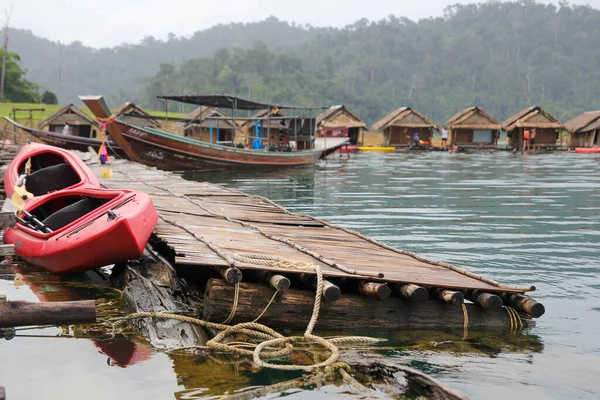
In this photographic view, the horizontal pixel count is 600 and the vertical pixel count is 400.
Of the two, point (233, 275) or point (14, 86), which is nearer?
point (233, 275)

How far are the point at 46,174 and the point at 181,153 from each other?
1506 centimetres

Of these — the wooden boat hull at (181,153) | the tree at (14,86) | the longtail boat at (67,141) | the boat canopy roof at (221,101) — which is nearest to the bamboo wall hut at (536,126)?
the wooden boat hull at (181,153)

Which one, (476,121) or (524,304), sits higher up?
(476,121)

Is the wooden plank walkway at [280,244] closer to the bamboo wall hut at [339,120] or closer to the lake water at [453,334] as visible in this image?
the lake water at [453,334]

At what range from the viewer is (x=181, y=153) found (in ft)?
87.6

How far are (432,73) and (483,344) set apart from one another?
339 feet

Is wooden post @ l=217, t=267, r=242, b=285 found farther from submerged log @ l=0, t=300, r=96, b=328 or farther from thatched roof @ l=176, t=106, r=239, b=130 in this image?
thatched roof @ l=176, t=106, r=239, b=130

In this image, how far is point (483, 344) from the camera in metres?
6.24

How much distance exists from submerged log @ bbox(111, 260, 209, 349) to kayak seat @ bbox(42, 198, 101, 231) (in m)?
1.39

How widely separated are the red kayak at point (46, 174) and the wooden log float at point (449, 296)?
632cm

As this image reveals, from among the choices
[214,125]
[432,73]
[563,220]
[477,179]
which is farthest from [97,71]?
[563,220]

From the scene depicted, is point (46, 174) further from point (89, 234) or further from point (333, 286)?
point (333, 286)

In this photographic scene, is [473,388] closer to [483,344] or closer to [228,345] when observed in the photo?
[483,344]

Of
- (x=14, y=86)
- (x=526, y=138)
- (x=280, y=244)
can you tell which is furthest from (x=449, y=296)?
(x=14, y=86)
